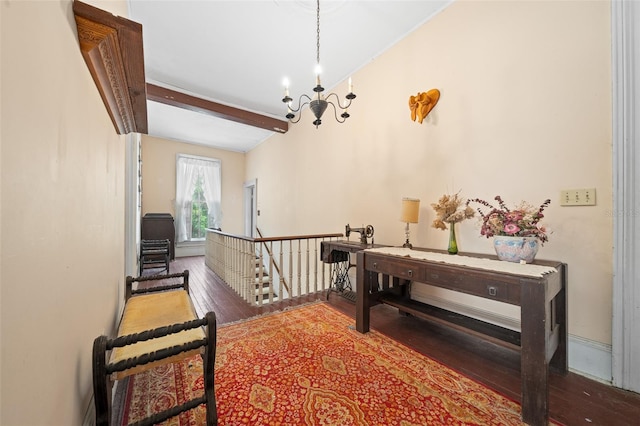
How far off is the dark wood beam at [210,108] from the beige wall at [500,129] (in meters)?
1.87

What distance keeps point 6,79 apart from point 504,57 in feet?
9.10

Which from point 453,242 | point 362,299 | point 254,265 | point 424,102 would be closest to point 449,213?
point 453,242

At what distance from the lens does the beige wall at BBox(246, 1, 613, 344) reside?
1589mm

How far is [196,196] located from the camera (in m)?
6.61

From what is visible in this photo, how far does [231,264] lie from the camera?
349cm

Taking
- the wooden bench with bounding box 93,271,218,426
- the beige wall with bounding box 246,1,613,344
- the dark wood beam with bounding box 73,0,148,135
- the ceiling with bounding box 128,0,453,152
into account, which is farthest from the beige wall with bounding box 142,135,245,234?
the dark wood beam with bounding box 73,0,148,135

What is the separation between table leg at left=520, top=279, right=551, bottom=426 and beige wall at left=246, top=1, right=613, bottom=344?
2.36 ft

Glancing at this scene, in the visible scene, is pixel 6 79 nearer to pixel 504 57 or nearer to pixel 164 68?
pixel 504 57

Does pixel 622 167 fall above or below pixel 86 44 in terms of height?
below

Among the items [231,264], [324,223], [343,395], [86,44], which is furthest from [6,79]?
[324,223]

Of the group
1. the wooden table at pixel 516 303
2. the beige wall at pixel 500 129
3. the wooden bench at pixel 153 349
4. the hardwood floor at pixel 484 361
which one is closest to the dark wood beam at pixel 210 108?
the beige wall at pixel 500 129

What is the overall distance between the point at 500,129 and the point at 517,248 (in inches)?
39.5

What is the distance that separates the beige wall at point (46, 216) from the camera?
48 centimetres

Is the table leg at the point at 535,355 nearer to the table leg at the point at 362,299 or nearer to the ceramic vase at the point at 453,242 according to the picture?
the ceramic vase at the point at 453,242
